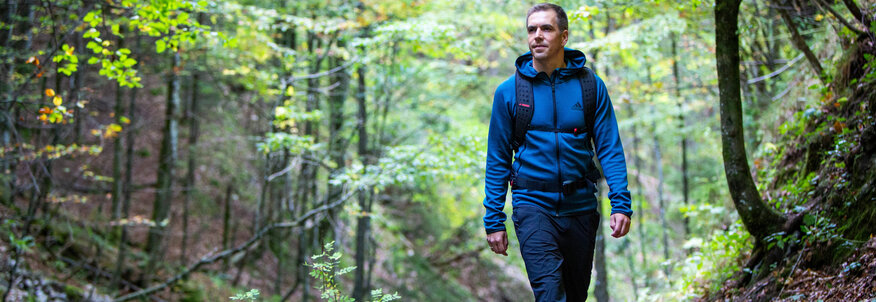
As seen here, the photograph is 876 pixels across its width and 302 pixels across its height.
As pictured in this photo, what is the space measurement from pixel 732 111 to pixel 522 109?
2157 mm

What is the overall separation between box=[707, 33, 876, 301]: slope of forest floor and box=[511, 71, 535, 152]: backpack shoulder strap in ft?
6.99

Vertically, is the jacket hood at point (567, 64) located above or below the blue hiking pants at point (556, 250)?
above

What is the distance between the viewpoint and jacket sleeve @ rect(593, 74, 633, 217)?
2.97m

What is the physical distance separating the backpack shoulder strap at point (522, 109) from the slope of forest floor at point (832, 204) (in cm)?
213

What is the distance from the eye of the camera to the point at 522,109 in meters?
3.14

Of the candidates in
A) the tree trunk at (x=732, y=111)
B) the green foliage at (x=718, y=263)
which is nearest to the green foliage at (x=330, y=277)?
the tree trunk at (x=732, y=111)

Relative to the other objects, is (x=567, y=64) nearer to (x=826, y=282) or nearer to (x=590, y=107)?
(x=590, y=107)

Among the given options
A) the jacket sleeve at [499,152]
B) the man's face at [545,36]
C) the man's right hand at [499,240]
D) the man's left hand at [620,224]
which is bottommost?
the man's right hand at [499,240]

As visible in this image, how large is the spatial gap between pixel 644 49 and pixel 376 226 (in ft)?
33.8

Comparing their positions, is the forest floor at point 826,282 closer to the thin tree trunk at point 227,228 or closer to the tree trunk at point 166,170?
the tree trunk at point 166,170

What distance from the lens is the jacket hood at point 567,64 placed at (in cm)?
321

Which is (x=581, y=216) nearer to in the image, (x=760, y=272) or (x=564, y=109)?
(x=564, y=109)

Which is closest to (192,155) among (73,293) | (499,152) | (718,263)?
(73,293)

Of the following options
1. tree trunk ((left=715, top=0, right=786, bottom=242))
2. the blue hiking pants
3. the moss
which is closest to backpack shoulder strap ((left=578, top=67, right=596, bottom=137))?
the blue hiking pants
